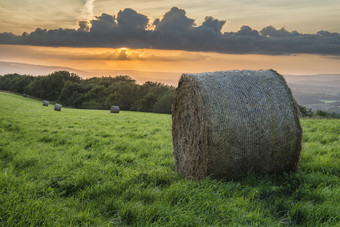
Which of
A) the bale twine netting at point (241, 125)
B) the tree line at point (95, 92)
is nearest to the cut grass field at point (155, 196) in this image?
the bale twine netting at point (241, 125)

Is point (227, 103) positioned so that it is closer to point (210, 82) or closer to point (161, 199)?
point (210, 82)

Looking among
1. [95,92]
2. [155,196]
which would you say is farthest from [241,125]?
[95,92]

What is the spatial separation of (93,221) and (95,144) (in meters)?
5.96

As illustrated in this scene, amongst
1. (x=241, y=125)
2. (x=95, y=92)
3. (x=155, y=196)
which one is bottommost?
(x=155, y=196)

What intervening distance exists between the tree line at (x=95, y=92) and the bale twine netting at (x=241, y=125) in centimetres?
4926

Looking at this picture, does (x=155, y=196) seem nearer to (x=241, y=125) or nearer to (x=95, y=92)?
(x=241, y=125)

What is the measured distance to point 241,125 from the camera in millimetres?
5473

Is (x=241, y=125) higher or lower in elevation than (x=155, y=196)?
higher

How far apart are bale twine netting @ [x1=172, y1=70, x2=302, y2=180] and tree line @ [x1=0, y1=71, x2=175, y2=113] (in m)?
49.3

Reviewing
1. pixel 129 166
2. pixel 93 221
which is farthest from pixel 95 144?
pixel 93 221

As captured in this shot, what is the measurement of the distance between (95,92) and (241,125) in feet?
235

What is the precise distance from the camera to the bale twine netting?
544 centimetres

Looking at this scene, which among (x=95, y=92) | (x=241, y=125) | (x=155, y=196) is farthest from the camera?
(x=95, y=92)

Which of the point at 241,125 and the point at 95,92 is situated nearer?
the point at 241,125
